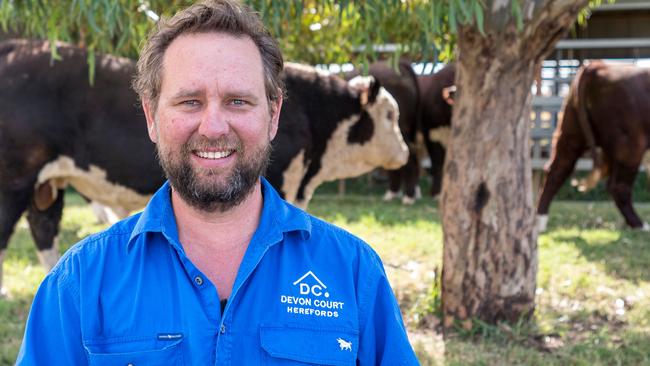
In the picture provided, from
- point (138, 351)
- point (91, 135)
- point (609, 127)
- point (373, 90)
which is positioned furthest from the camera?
point (609, 127)

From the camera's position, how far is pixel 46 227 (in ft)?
20.0

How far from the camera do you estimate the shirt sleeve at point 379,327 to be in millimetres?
1970

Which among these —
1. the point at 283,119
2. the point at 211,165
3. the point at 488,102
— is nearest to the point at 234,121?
the point at 211,165

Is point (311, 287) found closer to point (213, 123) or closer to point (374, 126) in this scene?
point (213, 123)

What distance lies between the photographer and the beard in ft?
6.51

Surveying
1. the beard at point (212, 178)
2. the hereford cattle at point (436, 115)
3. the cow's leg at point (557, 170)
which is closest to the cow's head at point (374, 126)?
the cow's leg at point (557, 170)

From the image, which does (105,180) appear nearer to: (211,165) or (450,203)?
(450,203)

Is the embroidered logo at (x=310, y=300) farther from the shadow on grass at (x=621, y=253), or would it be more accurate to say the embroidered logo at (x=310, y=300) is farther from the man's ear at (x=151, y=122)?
the shadow on grass at (x=621, y=253)

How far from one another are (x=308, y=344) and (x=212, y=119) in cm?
61

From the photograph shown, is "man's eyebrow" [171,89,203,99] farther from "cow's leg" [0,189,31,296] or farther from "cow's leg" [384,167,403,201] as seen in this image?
"cow's leg" [384,167,403,201]

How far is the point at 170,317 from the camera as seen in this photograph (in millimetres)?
1874

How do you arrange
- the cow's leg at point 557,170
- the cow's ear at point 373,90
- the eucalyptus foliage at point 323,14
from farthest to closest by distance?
the cow's leg at point 557,170
the cow's ear at point 373,90
the eucalyptus foliage at point 323,14

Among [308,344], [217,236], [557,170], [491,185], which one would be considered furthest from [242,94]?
[557,170]

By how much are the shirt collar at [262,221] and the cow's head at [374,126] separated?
4585 mm
